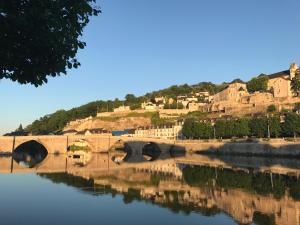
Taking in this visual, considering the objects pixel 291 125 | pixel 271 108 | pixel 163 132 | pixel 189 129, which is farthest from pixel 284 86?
pixel 291 125

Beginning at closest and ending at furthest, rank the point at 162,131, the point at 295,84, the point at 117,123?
the point at 295,84 → the point at 162,131 → the point at 117,123

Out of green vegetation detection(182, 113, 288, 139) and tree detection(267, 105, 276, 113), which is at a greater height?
tree detection(267, 105, 276, 113)

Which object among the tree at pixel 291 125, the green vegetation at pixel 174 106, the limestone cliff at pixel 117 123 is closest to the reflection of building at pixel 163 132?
the limestone cliff at pixel 117 123

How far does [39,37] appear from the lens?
742cm

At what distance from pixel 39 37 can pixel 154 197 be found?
1641 centimetres

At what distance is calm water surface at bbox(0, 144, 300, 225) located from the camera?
17.2 metres

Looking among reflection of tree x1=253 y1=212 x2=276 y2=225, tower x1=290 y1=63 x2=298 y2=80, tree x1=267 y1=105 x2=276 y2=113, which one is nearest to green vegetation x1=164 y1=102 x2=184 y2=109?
tower x1=290 y1=63 x2=298 y2=80

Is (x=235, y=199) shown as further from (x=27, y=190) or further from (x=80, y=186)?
(x=27, y=190)

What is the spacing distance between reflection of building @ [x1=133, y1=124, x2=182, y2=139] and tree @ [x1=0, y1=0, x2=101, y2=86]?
235 ft

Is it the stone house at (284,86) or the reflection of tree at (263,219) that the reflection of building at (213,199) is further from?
the stone house at (284,86)

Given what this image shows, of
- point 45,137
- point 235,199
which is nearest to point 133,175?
point 235,199

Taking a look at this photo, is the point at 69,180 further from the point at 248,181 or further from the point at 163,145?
the point at 163,145

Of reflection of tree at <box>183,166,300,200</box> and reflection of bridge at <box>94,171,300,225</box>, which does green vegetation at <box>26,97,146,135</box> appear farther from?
reflection of bridge at <box>94,171,300,225</box>

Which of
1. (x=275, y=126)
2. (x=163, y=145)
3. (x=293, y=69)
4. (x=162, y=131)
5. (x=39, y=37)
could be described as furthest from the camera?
(x=293, y=69)
